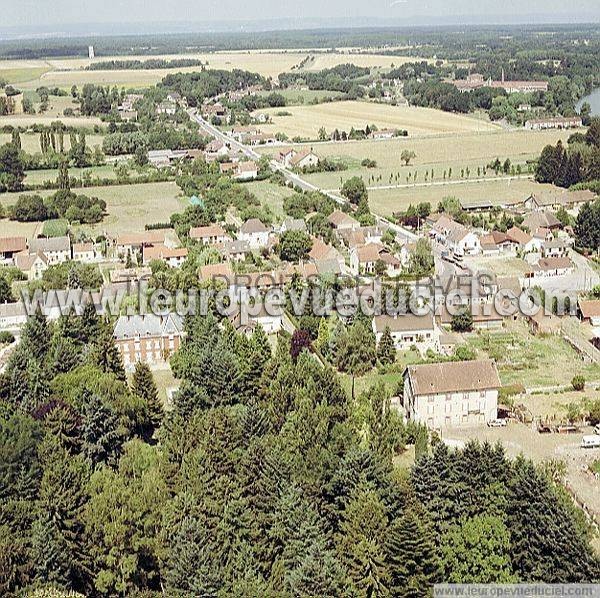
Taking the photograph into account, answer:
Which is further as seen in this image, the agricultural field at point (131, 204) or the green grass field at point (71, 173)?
the green grass field at point (71, 173)

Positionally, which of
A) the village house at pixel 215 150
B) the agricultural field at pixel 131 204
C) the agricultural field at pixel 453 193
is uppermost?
the village house at pixel 215 150

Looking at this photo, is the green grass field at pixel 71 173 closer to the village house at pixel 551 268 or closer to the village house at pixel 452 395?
the village house at pixel 551 268

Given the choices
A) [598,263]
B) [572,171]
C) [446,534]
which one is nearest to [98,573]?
[446,534]

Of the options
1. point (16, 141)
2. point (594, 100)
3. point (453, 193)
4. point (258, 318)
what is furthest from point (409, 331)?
point (594, 100)

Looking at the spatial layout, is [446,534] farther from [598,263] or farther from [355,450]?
[598,263]

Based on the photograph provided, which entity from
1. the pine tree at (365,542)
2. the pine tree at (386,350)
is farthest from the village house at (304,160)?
the pine tree at (365,542)

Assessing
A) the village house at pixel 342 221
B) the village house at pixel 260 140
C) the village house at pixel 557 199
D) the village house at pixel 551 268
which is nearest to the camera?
the village house at pixel 551 268

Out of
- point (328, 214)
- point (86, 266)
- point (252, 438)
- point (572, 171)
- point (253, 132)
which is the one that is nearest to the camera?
point (252, 438)
